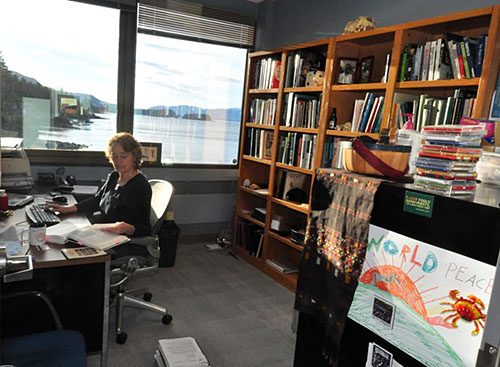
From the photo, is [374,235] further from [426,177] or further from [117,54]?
[117,54]

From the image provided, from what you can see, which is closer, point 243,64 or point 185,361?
point 185,361

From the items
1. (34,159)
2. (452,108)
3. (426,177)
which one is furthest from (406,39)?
(34,159)

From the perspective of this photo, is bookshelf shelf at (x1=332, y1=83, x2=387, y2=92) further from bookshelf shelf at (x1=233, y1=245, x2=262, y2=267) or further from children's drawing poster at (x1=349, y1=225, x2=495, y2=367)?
bookshelf shelf at (x1=233, y1=245, x2=262, y2=267)

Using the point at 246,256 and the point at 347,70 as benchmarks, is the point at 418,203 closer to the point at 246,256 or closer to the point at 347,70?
the point at 347,70

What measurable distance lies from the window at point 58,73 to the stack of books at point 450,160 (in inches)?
134

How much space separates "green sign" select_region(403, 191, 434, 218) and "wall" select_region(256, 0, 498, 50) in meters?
1.93

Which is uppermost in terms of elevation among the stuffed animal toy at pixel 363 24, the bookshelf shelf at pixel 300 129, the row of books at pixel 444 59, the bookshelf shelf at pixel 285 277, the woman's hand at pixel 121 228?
the stuffed animal toy at pixel 363 24

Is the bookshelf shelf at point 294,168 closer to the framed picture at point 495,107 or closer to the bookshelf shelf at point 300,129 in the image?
the bookshelf shelf at point 300,129

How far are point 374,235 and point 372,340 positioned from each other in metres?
0.38

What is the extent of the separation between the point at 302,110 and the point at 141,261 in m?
1.90

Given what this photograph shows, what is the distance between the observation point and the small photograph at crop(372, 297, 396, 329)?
4.38ft

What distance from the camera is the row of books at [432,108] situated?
2271 millimetres

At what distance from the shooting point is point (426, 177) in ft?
4.41

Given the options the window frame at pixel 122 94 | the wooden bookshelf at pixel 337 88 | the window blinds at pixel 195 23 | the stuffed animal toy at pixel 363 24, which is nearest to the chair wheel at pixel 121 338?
the wooden bookshelf at pixel 337 88
